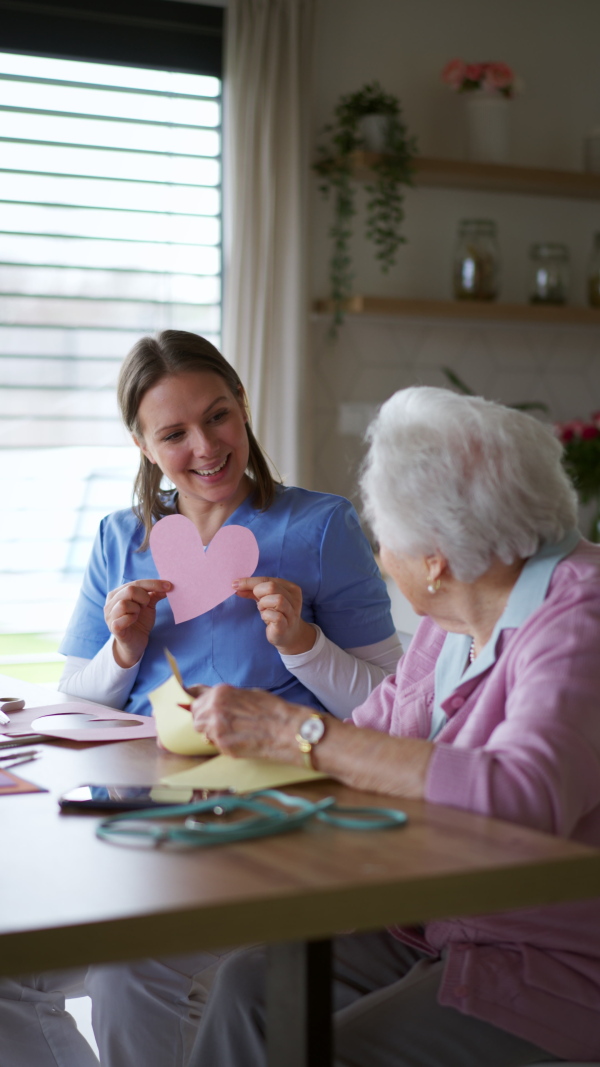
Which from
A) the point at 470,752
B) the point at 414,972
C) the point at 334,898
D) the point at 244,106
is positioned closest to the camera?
the point at 334,898

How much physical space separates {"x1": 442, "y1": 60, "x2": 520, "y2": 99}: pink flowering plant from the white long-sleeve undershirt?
82.8 inches

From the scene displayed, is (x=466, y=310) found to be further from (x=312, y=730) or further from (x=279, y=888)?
(x=279, y=888)

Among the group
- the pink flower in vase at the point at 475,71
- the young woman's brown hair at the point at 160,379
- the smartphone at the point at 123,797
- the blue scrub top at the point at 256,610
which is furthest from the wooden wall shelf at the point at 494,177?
the smartphone at the point at 123,797

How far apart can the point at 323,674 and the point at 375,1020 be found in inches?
28.7

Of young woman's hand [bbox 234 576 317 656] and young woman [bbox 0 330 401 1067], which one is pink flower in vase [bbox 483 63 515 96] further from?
young woman's hand [bbox 234 576 317 656]

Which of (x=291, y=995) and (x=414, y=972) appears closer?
(x=291, y=995)

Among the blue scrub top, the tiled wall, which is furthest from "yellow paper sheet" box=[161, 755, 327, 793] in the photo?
the tiled wall

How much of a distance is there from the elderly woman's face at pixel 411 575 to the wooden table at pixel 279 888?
0.32 m

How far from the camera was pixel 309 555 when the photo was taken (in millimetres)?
1978

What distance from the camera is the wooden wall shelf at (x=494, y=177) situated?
333 centimetres

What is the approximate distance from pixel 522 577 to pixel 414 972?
462 millimetres

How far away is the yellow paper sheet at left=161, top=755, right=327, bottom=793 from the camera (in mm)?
1154

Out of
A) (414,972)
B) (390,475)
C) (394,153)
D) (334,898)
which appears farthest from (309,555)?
(394,153)

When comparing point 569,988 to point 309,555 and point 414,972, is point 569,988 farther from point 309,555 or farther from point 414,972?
point 309,555
